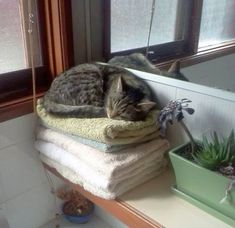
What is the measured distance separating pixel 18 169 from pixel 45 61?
0.40m

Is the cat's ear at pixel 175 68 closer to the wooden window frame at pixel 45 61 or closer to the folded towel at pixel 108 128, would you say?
the folded towel at pixel 108 128

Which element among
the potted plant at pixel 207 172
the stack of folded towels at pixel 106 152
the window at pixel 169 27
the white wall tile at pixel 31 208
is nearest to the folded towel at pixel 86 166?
the stack of folded towels at pixel 106 152

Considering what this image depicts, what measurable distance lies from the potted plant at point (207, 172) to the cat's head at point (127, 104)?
0.13 meters

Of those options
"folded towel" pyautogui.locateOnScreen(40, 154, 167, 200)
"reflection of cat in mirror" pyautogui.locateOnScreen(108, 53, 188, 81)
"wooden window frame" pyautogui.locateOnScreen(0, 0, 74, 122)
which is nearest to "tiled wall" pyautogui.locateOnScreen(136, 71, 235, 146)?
"reflection of cat in mirror" pyautogui.locateOnScreen(108, 53, 188, 81)

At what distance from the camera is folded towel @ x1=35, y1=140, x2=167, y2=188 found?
766mm

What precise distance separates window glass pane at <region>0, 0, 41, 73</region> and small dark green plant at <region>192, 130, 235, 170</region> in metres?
0.70

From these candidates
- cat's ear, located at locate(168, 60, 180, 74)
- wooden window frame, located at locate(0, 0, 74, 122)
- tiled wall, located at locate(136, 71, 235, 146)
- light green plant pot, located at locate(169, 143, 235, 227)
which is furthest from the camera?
wooden window frame, located at locate(0, 0, 74, 122)

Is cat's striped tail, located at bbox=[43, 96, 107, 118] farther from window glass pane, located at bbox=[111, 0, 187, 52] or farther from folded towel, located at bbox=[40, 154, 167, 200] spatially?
window glass pane, located at bbox=[111, 0, 187, 52]

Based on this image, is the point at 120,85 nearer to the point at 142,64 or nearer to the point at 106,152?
the point at 142,64

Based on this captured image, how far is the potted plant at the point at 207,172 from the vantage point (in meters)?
0.67

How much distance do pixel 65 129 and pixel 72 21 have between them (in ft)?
1.25

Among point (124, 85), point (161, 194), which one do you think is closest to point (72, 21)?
point (124, 85)

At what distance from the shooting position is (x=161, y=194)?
2.60ft

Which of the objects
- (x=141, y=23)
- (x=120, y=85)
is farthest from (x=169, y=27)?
(x=120, y=85)
